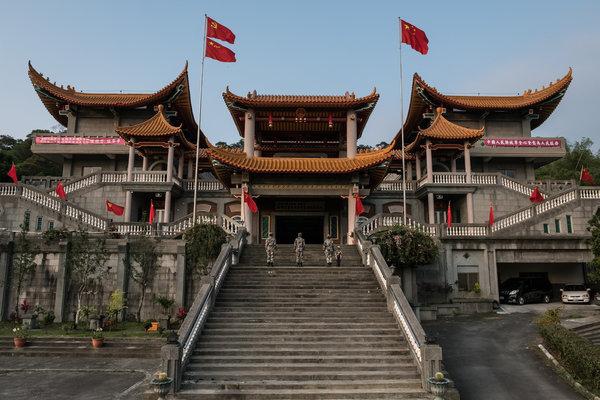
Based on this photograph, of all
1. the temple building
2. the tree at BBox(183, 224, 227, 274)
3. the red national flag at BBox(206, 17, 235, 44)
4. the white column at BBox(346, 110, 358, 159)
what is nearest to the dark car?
the temple building

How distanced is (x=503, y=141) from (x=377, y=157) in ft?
51.1

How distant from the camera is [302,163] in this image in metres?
23.7

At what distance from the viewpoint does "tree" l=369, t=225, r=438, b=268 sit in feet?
59.9

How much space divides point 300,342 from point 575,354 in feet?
23.6

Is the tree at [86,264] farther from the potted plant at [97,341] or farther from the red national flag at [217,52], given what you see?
the red national flag at [217,52]

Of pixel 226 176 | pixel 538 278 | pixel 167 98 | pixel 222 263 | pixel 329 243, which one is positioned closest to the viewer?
pixel 222 263

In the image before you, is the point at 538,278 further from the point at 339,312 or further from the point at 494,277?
the point at 339,312

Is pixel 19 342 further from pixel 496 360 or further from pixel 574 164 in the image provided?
pixel 574 164

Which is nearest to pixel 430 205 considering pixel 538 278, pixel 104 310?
pixel 538 278

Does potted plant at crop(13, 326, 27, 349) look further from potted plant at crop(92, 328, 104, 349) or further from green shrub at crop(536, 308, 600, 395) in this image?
green shrub at crop(536, 308, 600, 395)

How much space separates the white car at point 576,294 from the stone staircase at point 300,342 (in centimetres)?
1261

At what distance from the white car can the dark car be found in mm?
1364

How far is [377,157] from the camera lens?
22.0m

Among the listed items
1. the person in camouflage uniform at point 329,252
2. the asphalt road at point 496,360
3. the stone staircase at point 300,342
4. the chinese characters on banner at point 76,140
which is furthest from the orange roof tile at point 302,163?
the chinese characters on banner at point 76,140
